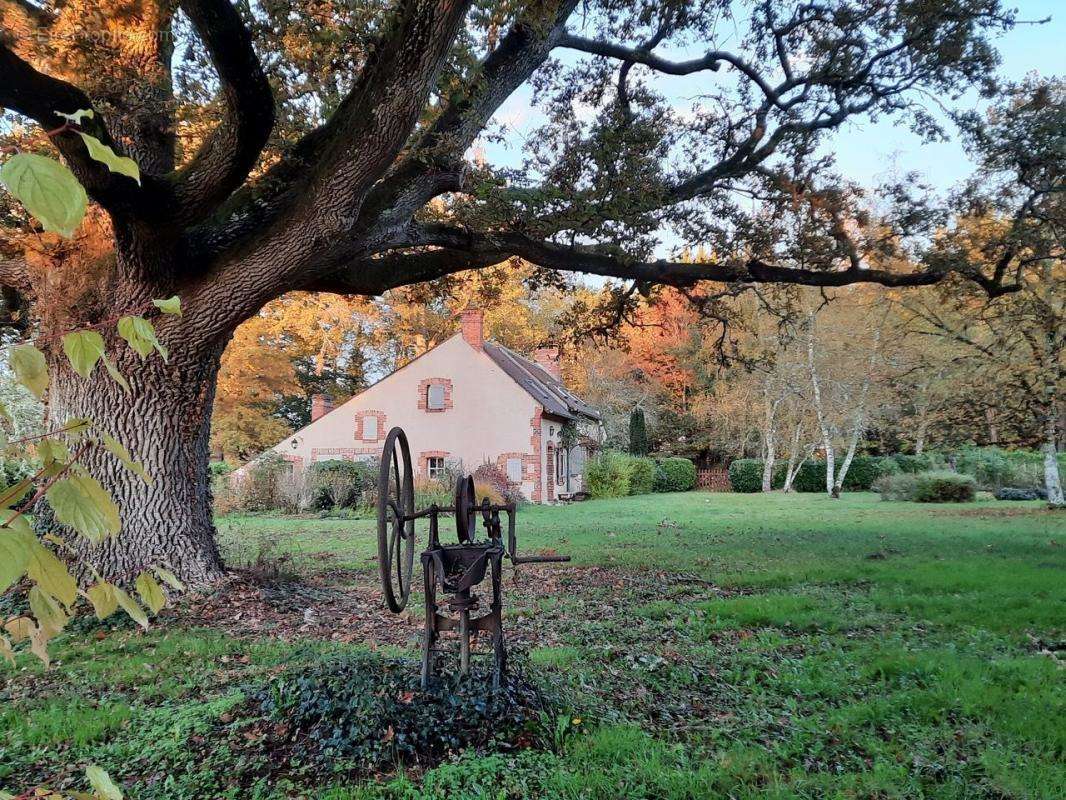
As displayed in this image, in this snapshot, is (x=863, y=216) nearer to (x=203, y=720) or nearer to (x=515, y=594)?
(x=515, y=594)

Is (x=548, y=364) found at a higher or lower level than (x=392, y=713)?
higher

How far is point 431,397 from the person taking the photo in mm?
25688

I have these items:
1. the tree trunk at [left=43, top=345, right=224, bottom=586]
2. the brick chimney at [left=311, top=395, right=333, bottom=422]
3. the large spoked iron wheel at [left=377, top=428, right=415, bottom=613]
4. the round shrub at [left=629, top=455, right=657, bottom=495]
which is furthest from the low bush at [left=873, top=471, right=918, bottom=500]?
the large spoked iron wheel at [left=377, top=428, right=415, bottom=613]

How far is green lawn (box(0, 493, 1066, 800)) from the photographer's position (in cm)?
347

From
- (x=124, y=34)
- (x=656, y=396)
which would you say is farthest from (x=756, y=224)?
(x=656, y=396)

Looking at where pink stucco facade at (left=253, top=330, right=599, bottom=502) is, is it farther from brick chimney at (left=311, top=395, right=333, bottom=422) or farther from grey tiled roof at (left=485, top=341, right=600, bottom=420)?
brick chimney at (left=311, top=395, right=333, bottom=422)

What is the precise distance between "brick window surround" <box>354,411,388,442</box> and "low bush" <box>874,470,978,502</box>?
1867cm

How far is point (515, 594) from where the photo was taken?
26.8 ft

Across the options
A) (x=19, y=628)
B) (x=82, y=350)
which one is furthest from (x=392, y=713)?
(x=82, y=350)

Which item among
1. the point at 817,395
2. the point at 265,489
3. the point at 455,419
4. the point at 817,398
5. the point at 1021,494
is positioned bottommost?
the point at 1021,494

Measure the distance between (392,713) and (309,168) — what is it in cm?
514

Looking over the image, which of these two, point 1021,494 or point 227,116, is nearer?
point 227,116

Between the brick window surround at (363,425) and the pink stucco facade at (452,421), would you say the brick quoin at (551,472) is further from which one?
the brick window surround at (363,425)

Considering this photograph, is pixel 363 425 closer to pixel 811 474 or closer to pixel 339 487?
pixel 339 487
